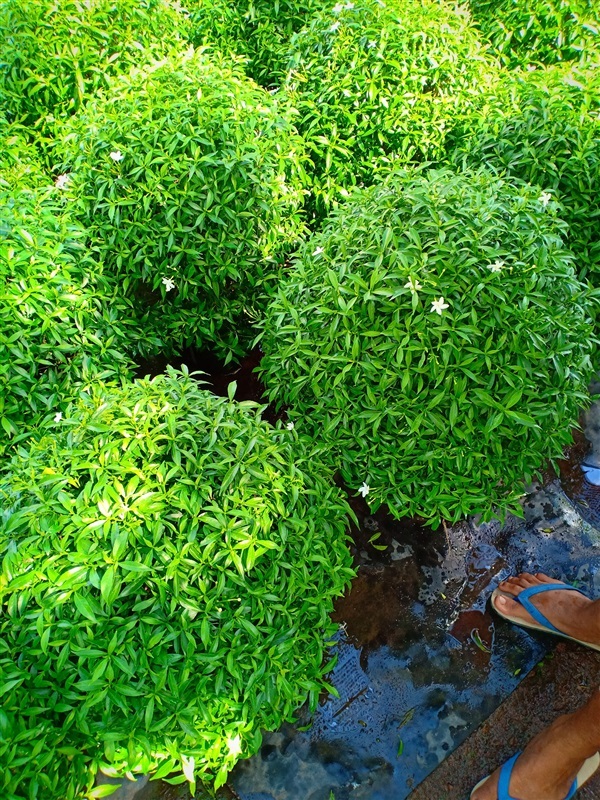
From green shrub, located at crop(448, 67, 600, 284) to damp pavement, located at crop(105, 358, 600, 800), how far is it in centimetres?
132

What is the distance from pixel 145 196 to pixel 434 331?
1351mm

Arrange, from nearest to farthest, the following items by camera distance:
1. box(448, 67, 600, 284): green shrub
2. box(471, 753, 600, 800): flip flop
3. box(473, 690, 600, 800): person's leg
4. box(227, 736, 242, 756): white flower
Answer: box(227, 736, 242, 756): white flower → box(473, 690, 600, 800): person's leg → box(471, 753, 600, 800): flip flop → box(448, 67, 600, 284): green shrub

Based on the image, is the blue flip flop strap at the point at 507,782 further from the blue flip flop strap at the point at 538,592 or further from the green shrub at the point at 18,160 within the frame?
the green shrub at the point at 18,160

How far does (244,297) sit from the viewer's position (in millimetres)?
2863

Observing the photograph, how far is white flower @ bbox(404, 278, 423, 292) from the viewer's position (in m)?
2.06

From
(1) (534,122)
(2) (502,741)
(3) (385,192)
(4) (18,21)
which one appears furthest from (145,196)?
(2) (502,741)

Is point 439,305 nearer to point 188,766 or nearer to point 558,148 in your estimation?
point 558,148

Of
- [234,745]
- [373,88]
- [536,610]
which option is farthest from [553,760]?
[373,88]

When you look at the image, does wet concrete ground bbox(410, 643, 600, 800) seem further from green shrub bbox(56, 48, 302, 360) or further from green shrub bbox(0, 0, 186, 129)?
green shrub bbox(0, 0, 186, 129)

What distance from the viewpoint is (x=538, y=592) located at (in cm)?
271

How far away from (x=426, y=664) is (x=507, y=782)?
52 cm

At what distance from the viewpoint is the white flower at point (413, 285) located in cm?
206

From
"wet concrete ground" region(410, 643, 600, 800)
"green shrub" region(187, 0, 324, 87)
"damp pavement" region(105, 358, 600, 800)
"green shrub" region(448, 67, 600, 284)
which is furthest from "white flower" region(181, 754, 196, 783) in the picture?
"green shrub" region(187, 0, 324, 87)

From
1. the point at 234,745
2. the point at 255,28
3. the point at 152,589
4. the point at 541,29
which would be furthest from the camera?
the point at 255,28
